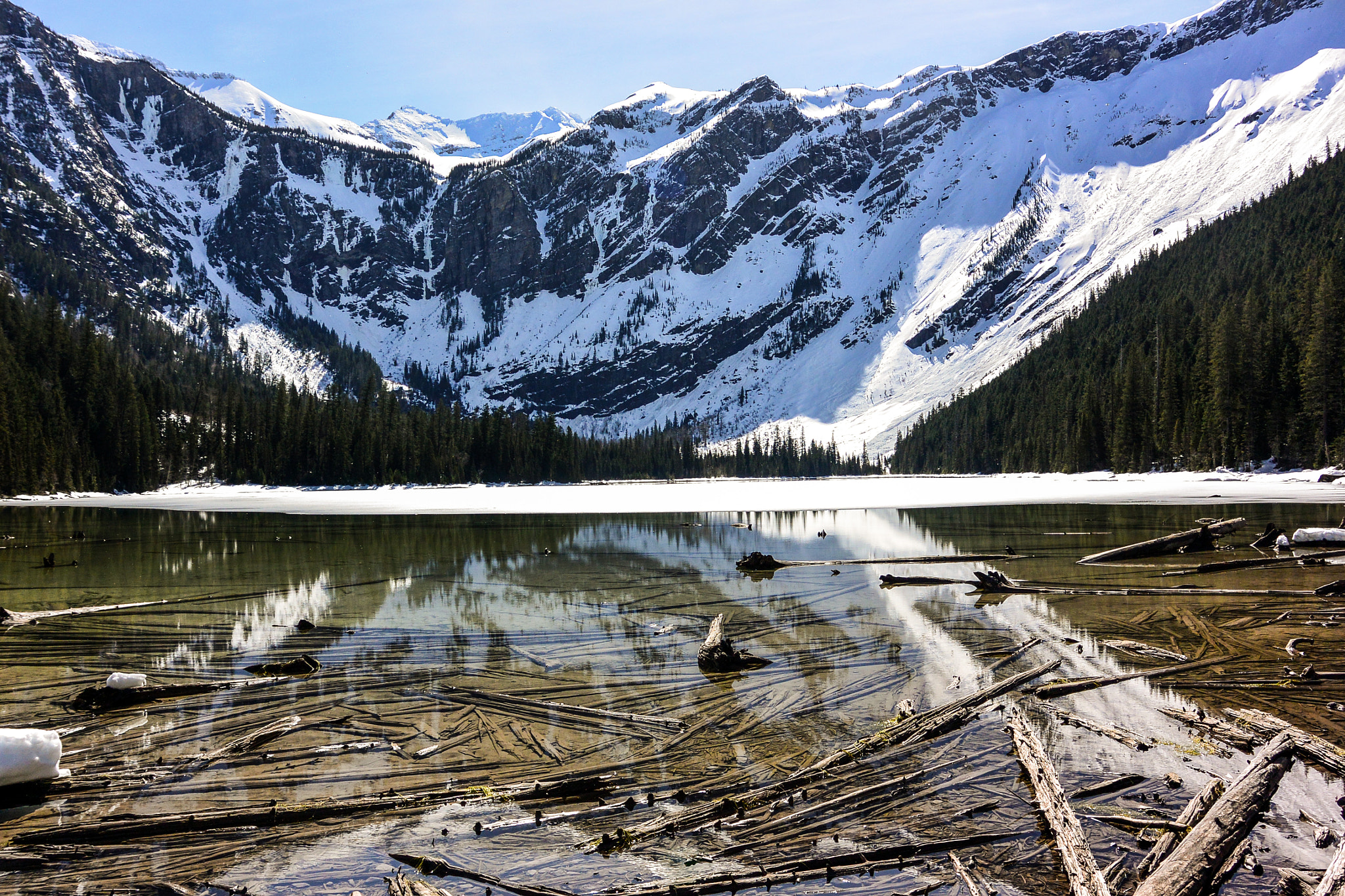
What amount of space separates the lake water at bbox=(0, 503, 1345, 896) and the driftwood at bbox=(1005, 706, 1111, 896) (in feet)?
0.56

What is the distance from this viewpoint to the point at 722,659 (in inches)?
529

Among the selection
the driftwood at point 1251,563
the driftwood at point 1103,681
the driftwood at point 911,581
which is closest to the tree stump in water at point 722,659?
the driftwood at point 1103,681

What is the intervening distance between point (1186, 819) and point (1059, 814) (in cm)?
114

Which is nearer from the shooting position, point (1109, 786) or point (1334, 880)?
point (1334, 880)

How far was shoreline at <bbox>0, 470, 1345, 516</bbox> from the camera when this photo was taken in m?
59.0

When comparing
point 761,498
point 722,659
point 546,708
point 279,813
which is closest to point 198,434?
point 761,498

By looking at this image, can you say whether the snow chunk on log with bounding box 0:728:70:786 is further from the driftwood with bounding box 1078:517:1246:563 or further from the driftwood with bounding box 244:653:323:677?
the driftwood with bounding box 1078:517:1246:563

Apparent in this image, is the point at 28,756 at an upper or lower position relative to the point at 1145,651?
upper

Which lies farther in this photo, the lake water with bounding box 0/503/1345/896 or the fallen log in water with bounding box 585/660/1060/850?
the fallen log in water with bounding box 585/660/1060/850

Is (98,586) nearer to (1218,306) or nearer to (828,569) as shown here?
(828,569)

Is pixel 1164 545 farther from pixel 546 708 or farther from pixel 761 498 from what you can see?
pixel 761 498

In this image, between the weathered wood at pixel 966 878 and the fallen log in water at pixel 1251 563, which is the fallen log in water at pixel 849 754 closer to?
the weathered wood at pixel 966 878

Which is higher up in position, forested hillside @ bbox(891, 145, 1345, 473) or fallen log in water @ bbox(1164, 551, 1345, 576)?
forested hillside @ bbox(891, 145, 1345, 473)

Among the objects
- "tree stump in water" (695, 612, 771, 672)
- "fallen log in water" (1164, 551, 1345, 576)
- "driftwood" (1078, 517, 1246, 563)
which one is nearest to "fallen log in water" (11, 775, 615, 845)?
"tree stump in water" (695, 612, 771, 672)
